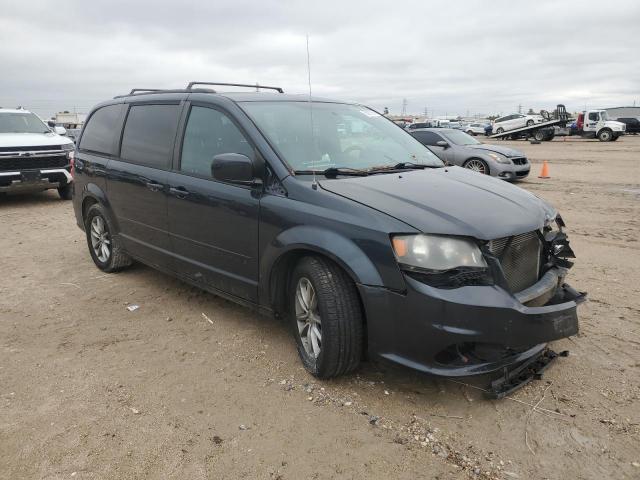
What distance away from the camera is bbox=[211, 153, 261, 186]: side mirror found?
133 inches

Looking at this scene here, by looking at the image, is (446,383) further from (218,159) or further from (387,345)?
(218,159)

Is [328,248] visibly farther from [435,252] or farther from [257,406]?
[257,406]

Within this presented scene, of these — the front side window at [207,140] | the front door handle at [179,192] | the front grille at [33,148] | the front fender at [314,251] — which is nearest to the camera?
the front fender at [314,251]

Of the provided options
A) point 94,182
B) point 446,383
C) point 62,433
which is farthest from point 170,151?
point 446,383

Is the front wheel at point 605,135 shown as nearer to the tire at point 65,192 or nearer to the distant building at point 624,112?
the distant building at point 624,112

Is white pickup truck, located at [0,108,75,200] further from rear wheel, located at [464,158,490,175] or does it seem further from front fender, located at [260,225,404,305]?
rear wheel, located at [464,158,490,175]

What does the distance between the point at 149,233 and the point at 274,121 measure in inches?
65.7

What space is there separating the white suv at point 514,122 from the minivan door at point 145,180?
113ft

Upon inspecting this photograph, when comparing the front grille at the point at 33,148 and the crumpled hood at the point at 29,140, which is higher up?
the crumpled hood at the point at 29,140

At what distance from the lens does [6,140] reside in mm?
9852

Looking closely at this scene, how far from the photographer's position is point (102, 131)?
17.9 feet

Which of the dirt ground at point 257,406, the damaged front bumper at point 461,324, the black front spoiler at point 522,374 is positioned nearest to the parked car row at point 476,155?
the dirt ground at point 257,406

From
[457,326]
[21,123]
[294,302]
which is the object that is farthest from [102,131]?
[21,123]

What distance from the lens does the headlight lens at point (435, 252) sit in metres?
2.77
